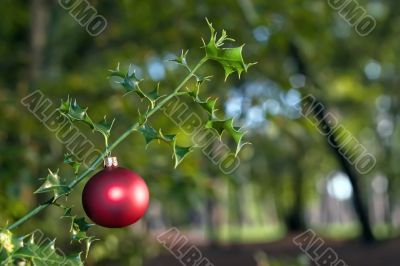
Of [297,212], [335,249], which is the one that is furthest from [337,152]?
[297,212]

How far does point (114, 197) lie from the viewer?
179 cm

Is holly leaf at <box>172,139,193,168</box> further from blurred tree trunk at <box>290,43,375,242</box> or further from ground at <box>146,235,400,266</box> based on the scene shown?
ground at <box>146,235,400,266</box>

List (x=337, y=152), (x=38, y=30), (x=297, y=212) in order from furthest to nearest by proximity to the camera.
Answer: (x=297, y=212) → (x=337, y=152) → (x=38, y=30)

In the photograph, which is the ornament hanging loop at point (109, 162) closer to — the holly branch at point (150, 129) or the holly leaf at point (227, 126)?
the holly branch at point (150, 129)

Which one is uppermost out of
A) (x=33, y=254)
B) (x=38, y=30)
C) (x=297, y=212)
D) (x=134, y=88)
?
(x=134, y=88)

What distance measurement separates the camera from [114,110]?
7453 mm

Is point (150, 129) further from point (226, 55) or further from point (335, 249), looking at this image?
point (335, 249)

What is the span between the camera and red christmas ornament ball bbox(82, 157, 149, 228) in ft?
5.87

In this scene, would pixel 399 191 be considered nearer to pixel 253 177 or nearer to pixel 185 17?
pixel 253 177

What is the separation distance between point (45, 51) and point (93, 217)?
7476 millimetres

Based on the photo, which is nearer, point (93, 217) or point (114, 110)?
point (93, 217)

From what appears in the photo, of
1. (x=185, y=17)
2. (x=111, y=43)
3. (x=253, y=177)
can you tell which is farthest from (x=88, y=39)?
(x=253, y=177)

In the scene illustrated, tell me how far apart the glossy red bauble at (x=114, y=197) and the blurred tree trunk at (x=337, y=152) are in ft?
22.7

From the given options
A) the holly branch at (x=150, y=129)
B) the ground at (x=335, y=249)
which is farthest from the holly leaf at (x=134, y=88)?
the ground at (x=335, y=249)
